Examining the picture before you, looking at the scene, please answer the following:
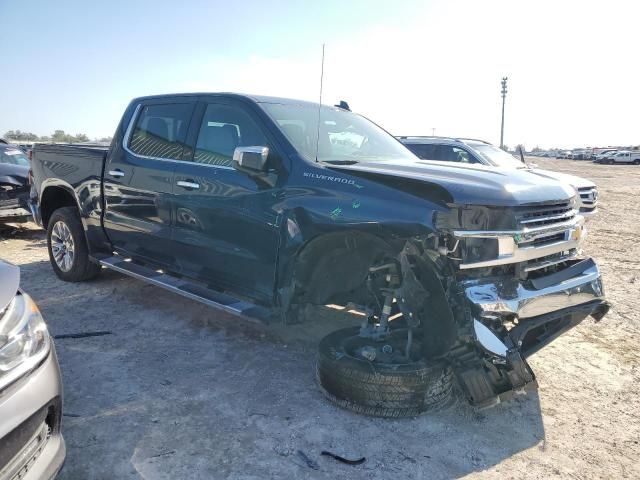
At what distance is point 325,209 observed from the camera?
354cm

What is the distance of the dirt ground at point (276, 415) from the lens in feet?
9.51

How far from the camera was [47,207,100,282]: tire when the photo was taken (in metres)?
5.91

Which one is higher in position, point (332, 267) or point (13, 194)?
point (13, 194)

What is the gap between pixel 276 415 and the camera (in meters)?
3.38

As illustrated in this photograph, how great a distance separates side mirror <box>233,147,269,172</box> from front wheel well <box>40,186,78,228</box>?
10.5ft

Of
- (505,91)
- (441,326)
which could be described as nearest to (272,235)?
(441,326)

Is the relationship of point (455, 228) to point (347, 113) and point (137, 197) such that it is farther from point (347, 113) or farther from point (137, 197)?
point (137, 197)

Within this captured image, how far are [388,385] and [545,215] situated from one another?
5.01 ft

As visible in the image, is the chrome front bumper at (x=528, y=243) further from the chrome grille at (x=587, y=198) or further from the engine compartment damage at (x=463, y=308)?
the chrome grille at (x=587, y=198)

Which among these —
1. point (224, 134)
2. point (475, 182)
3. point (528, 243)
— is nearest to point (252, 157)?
point (224, 134)

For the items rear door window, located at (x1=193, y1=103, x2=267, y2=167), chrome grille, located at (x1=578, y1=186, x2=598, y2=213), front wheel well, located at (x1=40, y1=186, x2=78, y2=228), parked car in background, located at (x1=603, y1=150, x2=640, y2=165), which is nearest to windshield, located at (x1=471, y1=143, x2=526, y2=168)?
chrome grille, located at (x1=578, y1=186, x2=598, y2=213)

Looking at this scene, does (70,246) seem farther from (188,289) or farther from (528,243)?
(528,243)

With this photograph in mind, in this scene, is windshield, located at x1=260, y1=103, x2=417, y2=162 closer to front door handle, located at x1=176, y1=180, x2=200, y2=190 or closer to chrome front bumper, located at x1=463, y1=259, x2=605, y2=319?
front door handle, located at x1=176, y1=180, x2=200, y2=190

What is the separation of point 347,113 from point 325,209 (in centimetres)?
185
